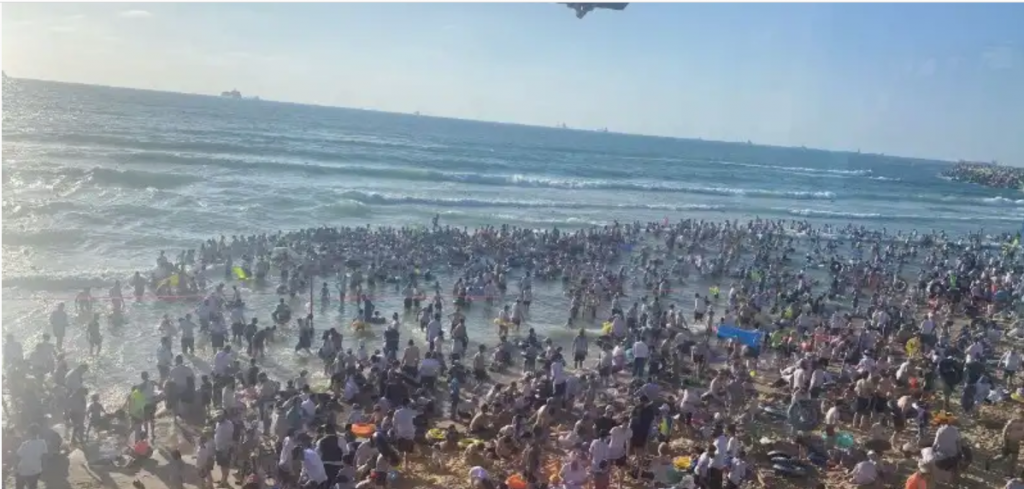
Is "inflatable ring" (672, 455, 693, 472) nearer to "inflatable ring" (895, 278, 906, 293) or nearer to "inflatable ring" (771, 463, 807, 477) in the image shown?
"inflatable ring" (771, 463, 807, 477)

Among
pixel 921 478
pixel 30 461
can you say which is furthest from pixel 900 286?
pixel 30 461

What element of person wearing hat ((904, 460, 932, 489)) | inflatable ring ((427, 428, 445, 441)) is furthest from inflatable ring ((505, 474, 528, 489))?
person wearing hat ((904, 460, 932, 489))

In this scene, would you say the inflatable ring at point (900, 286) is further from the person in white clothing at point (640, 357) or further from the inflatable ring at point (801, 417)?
the inflatable ring at point (801, 417)

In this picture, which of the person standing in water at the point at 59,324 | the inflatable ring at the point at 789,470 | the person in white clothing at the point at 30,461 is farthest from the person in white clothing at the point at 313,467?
the person standing in water at the point at 59,324

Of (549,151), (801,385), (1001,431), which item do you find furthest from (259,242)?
(549,151)

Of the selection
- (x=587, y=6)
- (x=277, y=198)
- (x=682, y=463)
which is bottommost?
(x=682, y=463)

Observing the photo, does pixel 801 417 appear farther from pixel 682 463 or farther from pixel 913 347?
pixel 913 347

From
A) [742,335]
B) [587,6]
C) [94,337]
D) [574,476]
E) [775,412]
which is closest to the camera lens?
[574,476]

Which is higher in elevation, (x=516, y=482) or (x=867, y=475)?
(x=867, y=475)
